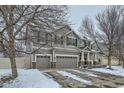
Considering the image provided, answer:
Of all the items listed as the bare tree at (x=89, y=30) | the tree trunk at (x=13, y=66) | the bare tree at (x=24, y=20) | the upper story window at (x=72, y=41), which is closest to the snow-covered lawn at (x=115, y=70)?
the bare tree at (x=89, y=30)

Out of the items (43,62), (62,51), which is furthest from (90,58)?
(43,62)

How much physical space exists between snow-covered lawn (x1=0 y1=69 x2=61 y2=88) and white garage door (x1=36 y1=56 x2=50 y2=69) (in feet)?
1.44

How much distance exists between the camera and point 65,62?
7.73 meters

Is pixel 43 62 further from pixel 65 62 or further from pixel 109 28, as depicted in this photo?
pixel 109 28

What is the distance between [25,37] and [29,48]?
65 cm

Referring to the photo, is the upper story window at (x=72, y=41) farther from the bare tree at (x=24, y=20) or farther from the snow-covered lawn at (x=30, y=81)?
the bare tree at (x=24, y=20)

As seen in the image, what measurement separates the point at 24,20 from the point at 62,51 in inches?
128

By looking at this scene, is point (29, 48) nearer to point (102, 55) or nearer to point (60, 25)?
point (60, 25)

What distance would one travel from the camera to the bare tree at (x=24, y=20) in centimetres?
556

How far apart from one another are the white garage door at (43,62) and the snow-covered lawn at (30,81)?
0.44m

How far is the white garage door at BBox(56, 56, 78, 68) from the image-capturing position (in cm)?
779

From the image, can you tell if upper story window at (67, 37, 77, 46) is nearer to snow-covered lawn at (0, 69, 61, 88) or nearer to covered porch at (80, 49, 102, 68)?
covered porch at (80, 49, 102, 68)
